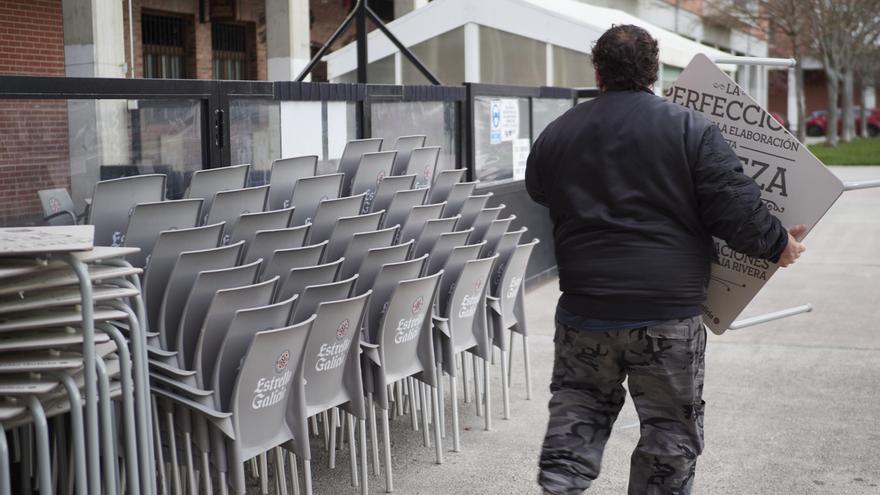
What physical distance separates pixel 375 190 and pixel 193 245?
1.84m

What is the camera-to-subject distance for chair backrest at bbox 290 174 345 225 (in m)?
5.47

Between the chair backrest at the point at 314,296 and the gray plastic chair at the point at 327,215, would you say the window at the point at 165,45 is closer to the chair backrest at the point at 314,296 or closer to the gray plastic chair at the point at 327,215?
the gray plastic chair at the point at 327,215

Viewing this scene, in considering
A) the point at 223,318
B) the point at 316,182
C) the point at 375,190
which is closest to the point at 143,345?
the point at 223,318

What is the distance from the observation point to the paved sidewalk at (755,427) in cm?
A: 521

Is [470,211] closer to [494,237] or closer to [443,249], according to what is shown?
[494,237]

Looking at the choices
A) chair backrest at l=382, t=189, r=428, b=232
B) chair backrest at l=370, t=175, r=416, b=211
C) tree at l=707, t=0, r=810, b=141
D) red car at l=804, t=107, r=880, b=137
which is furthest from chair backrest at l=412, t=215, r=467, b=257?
red car at l=804, t=107, r=880, b=137

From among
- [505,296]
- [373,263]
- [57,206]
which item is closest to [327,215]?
[373,263]

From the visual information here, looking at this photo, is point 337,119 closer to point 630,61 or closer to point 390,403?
point 390,403

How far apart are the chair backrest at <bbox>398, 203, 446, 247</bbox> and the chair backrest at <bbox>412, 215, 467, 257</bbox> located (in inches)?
1.5

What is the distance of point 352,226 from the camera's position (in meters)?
5.30

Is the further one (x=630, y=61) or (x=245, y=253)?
(x=245, y=253)

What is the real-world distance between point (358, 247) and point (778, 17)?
33264 millimetres

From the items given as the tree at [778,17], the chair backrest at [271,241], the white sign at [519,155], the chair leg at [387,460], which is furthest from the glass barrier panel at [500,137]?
the tree at [778,17]

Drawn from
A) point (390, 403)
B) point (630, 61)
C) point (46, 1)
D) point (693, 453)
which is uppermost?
point (46, 1)
